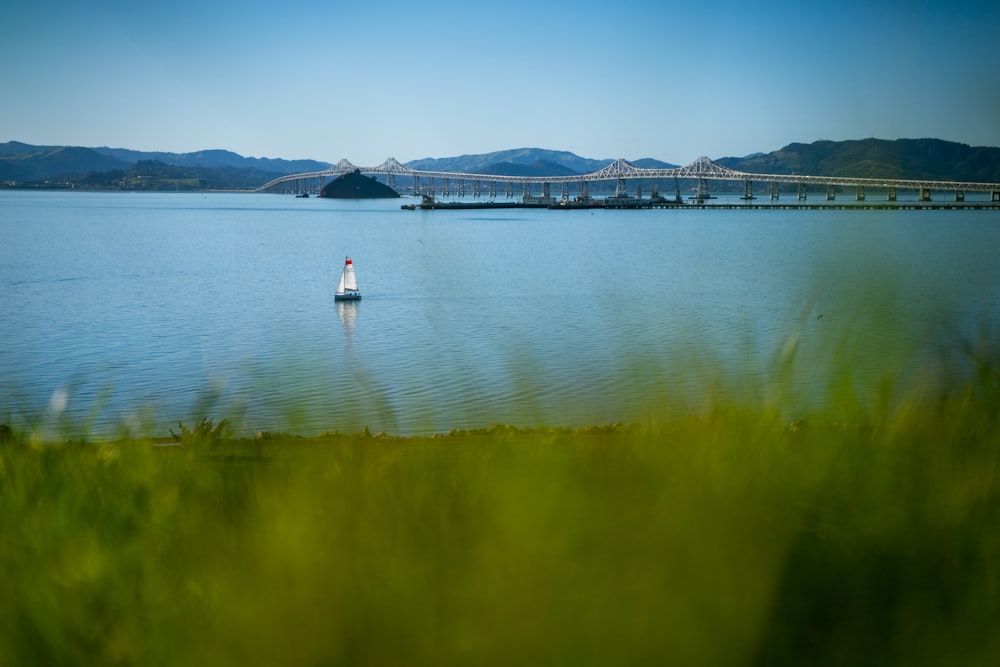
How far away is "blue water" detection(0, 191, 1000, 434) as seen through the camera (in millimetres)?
2502

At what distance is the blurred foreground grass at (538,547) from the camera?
1.85m

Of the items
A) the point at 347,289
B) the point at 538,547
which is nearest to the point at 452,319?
the point at 347,289

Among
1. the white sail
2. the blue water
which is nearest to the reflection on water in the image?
the blue water

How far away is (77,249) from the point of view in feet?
194

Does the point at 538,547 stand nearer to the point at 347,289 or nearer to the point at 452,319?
the point at 452,319

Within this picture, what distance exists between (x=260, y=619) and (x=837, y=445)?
1.54 meters

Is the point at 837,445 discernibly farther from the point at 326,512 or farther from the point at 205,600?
the point at 205,600

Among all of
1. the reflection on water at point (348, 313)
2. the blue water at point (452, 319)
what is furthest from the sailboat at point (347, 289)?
the blue water at point (452, 319)

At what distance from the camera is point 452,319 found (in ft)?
83.0

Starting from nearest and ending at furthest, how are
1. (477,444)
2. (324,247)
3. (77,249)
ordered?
(477,444), (77,249), (324,247)

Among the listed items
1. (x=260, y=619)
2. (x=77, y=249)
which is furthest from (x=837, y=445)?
(x=77, y=249)

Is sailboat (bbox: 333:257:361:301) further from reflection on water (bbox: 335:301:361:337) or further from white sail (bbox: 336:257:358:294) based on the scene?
reflection on water (bbox: 335:301:361:337)

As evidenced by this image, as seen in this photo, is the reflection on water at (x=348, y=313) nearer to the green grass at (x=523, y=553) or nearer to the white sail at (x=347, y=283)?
the white sail at (x=347, y=283)

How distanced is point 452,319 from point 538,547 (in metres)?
23.4
